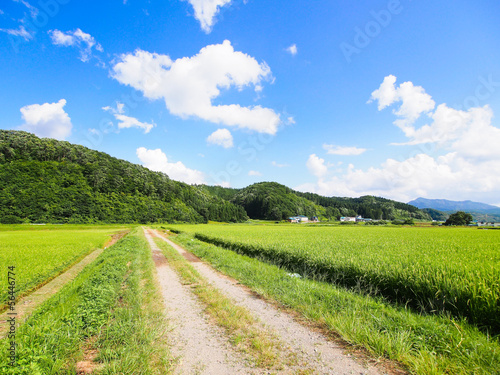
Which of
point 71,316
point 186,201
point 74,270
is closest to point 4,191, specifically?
point 186,201

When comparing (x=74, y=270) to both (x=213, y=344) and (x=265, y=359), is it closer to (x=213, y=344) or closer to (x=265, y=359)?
(x=213, y=344)

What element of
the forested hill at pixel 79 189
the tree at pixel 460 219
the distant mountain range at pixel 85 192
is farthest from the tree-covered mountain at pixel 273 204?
the tree at pixel 460 219

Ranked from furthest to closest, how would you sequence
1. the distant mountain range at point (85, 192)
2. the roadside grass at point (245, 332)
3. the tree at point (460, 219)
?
the tree at point (460, 219) < the distant mountain range at point (85, 192) < the roadside grass at point (245, 332)

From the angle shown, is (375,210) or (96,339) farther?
(375,210)

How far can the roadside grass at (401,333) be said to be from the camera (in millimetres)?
3494

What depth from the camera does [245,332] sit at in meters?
4.82

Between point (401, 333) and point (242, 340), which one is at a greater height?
point (401, 333)

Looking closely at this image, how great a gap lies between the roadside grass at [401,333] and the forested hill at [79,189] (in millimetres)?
86357

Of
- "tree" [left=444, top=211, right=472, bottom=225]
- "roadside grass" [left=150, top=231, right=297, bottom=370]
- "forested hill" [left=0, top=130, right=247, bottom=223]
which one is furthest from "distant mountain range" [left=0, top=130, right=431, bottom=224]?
"roadside grass" [left=150, top=231, right=297, bottom=370]

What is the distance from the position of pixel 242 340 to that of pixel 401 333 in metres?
3.28

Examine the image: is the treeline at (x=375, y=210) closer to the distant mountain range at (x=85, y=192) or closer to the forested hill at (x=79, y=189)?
the distant mountain range at (x=85, y=192)

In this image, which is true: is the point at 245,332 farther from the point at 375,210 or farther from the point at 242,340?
the point at 375,210

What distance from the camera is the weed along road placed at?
3584 mm

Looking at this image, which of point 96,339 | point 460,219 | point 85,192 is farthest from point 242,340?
point 460,219
